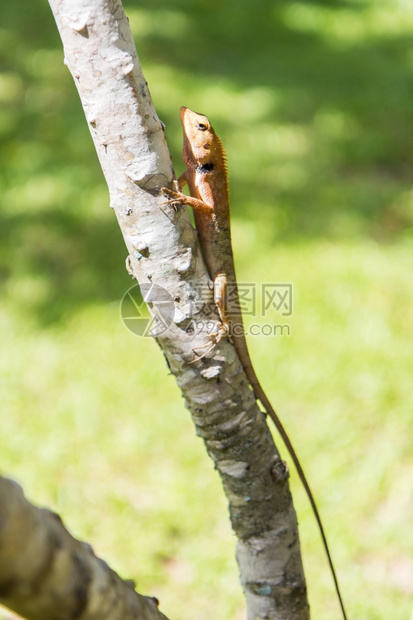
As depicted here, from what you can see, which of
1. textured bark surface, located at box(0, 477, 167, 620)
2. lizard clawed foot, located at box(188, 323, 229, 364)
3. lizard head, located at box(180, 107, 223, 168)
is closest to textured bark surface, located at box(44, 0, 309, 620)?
lizard clawed foot, located at box(188, 323, 229, 364)

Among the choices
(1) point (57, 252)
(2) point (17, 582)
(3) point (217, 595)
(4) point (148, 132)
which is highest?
(1) point (57, 252)

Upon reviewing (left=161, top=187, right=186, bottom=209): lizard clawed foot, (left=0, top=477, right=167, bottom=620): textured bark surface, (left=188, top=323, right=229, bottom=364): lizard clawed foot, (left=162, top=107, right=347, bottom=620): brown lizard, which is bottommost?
(left=0, top=477, right=167, bottom=620): textured bark surface

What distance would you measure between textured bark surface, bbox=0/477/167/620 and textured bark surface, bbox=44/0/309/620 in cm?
65

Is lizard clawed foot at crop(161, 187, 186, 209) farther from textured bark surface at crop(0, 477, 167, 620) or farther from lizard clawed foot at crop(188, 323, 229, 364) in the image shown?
textured bark surface at crop(0, 477, 167, 620)

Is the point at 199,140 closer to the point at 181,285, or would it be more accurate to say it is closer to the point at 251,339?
the point at 181,285

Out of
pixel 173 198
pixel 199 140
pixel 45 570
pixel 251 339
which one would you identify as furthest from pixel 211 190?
pixel 251 339

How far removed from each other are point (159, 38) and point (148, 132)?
747cm

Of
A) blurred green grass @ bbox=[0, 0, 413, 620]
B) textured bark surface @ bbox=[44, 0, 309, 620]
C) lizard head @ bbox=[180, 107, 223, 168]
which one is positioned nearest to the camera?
textured bark surface @ bbox=[44, 0, 309, 620]

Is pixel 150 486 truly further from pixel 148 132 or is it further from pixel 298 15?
pixel 298 15

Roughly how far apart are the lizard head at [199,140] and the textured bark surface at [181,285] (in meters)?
1.00

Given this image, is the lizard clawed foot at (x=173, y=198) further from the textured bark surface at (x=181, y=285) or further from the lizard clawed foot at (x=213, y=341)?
the lizard clawed foot at (x=213, y=341)

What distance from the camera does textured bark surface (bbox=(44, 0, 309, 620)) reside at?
145 cm

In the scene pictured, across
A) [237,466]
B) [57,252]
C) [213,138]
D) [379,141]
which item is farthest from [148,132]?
[379,141]

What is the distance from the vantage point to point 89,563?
110cm
